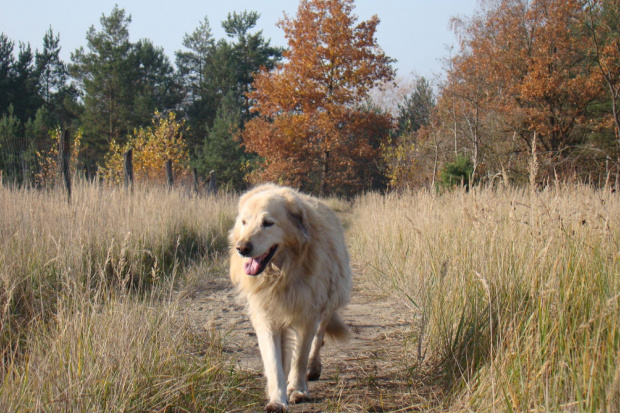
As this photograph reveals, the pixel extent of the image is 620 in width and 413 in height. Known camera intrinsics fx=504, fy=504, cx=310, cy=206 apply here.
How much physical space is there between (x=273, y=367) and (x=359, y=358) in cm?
97

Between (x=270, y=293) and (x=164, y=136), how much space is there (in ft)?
75.8

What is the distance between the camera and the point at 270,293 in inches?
136

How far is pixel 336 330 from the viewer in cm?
386

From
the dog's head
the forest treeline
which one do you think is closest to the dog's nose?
the dog's head

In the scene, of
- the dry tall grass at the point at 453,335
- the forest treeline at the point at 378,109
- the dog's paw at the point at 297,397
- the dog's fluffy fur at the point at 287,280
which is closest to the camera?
the dry tall grass at the point at 453,335

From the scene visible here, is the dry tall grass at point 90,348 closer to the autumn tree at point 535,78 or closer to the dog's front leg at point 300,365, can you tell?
the dog's front leg at point 300,365

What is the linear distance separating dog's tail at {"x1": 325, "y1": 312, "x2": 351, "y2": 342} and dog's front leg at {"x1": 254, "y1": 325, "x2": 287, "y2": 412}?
0.59 m

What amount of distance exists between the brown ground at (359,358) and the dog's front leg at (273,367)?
149 millimetres

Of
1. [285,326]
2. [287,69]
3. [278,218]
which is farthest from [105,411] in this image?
[287,69]

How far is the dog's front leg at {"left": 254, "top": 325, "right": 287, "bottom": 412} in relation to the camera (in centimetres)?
283

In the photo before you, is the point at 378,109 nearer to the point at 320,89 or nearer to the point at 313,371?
the point at 320,89

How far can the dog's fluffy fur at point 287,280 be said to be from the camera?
3.23 metres

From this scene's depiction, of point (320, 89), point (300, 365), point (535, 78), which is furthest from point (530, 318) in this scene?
point (320, 89)

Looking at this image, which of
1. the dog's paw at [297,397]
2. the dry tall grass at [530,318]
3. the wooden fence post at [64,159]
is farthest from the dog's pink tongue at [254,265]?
the wooden fence post at [64,159]
